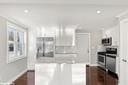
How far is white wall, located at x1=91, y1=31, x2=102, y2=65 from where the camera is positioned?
10641 mm

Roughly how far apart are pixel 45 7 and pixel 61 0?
0.66 m

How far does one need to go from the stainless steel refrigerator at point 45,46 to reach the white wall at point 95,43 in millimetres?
3174

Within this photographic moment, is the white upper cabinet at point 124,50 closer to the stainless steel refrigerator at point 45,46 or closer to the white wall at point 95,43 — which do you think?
the stainless steel refrigerator at point 45,46

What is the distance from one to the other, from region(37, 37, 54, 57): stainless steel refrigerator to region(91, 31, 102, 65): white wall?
10.4 feet

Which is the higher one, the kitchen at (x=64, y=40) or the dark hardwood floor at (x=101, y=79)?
the kitchen at (x=64, y=40)

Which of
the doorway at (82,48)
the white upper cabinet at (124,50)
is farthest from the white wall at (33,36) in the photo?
the white upper cabinet at (124,50)

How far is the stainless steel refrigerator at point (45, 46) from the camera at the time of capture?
8.59m

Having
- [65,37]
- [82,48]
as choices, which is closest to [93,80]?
[65,37]

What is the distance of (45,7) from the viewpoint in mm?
4230

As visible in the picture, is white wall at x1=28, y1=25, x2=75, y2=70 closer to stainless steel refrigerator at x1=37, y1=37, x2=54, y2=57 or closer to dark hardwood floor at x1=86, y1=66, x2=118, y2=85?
stainless steel refrigerator at x1=37, y1=37, x2=54, y2=57

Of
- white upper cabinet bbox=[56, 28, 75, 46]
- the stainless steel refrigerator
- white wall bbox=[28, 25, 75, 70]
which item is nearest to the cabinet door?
white upper cabinet bbox=[56, 28, 75, 46]

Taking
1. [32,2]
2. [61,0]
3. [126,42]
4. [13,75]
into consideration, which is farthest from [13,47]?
[126,42]

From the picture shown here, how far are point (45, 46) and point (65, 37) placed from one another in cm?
116

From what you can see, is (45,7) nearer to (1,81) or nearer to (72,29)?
(1,81)
